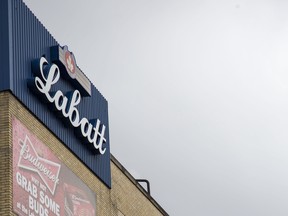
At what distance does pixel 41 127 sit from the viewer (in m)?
32.7

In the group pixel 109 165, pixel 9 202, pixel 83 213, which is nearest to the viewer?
pixel 9 202

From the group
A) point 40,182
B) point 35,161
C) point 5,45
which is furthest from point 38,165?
point 5,45

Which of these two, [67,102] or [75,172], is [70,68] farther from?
[75,172]

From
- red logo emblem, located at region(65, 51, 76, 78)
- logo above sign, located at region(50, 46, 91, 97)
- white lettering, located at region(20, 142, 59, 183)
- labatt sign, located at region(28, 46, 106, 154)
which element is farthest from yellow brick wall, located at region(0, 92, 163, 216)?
red logo emblem, located at region(65, 51, 76, 78)

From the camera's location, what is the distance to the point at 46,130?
3306cm

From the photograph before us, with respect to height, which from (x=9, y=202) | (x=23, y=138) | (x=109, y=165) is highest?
(x=109, y=165)

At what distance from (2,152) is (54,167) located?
3.53m

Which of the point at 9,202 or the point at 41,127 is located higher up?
the point at 41,127

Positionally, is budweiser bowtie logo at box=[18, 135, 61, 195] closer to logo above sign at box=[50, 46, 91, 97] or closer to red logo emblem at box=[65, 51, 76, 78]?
logo above sign at box=[50, 46, 91, 97]

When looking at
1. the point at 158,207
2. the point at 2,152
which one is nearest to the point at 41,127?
the point at 2,152

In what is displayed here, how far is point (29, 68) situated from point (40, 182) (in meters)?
3.97

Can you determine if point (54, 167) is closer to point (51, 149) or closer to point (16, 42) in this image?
point (51, 149)

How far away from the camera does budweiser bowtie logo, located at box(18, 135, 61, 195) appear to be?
3086cm

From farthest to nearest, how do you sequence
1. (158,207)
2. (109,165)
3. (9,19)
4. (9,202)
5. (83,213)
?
(158,207), (109,165), (83,213), (9,19), (9,202)
